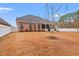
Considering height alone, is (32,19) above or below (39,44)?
above

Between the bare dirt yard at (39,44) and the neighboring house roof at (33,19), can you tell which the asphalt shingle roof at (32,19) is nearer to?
the neighboring house roof at (33,19)

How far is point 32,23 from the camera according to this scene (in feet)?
8.59

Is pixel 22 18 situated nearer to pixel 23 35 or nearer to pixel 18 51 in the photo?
pixel 23 35

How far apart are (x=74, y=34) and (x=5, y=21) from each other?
87 centimetres

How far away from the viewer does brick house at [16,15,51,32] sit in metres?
2.59

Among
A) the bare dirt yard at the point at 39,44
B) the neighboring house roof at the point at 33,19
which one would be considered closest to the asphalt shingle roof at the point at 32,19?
the neighboring house roof at the point at 33,19

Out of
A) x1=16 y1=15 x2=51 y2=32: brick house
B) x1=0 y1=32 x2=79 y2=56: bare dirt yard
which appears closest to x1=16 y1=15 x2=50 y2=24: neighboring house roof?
x1=16 y1=15 x2=51 y2=32: brick house

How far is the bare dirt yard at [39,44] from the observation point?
2.54 m

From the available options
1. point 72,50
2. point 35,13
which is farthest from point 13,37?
point 72,50

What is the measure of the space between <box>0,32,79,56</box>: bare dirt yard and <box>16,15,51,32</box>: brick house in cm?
6

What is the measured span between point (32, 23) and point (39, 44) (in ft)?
0.91

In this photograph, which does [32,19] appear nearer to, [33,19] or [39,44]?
[33,19]

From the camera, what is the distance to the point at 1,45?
257 cm

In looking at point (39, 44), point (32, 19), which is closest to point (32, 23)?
point (32, 19)
